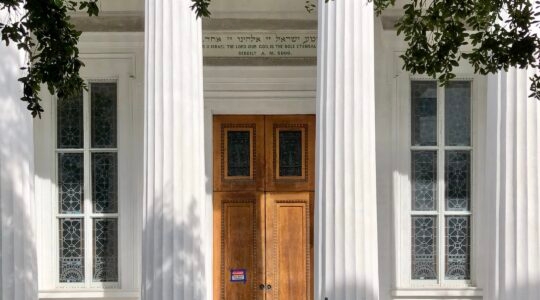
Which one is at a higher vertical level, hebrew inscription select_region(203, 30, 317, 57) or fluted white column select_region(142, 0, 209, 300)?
hebrew inscription select_region(203, 30, 317, 57)

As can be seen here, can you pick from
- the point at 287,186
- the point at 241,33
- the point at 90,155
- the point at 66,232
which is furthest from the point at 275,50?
the point at 66,232

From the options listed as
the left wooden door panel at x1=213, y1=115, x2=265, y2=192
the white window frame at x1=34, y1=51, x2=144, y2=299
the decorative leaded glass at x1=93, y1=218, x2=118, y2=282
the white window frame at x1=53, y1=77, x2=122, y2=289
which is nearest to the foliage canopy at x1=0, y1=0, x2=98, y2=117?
the white window frame at x1=34, y1=51, x2=144, y2=299

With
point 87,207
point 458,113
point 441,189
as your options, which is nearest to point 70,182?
point 87,207

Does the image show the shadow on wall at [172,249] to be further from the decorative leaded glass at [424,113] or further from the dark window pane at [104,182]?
the decorative leaded glass at [424,113]

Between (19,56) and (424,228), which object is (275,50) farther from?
(19,56)

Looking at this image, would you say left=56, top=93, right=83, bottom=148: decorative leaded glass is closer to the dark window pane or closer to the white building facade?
the white building facade

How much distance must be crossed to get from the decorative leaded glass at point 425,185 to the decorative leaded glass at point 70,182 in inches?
212

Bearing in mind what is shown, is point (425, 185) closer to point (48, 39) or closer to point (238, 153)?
point (238, 153)

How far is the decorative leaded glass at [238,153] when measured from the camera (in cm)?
1516

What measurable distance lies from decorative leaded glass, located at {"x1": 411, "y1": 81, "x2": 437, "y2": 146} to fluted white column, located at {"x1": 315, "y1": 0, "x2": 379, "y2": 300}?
3.70 m

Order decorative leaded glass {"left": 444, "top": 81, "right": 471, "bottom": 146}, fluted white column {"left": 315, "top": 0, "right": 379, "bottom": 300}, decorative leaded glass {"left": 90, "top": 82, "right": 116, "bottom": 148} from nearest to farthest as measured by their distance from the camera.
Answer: fluted white column {"left": 315, "top": 0, "right": 379, "bottom": 300}
decorative leaded glass {"left": 444, "top": 81, "right": 471, "bottom": 146}
decorative leaded glass {"left": 90, "top": 82, "right": 116, "bottom": 148}

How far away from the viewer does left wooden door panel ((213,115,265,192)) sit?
15.1 meters

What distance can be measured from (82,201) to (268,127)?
129 inches

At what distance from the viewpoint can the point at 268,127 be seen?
15.2 meters
